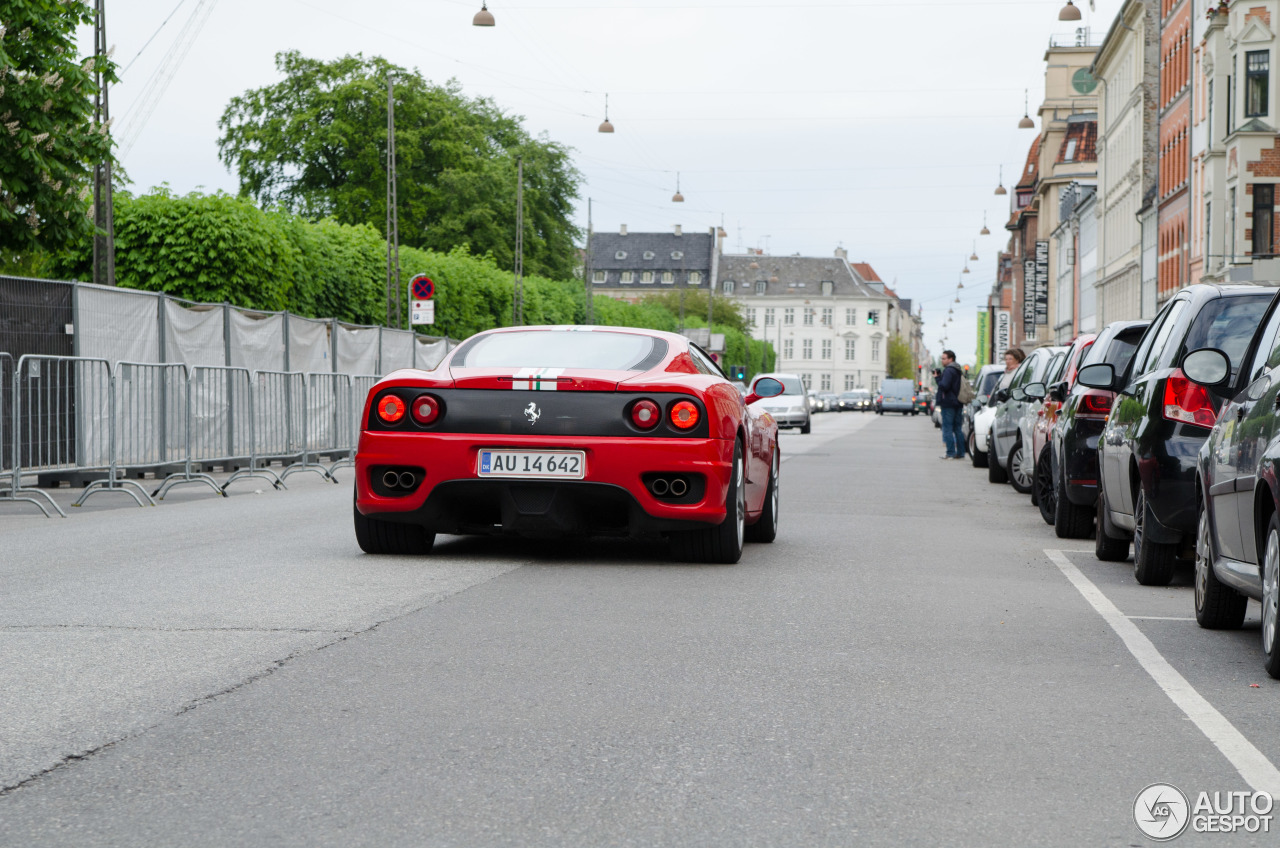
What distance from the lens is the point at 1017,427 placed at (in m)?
19.7

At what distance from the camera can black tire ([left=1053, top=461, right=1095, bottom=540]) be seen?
42.3ft

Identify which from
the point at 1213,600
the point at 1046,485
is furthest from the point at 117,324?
the point at 1213,600

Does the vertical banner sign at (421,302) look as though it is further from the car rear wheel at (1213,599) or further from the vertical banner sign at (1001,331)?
the vertical banner sign at (1001,331)

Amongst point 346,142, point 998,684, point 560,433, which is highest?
point 346,142

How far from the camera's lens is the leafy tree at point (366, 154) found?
69688mm

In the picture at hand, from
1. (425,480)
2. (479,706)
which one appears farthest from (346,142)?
(479,706)

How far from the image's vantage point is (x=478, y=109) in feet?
270

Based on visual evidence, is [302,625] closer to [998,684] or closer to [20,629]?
[20,629]

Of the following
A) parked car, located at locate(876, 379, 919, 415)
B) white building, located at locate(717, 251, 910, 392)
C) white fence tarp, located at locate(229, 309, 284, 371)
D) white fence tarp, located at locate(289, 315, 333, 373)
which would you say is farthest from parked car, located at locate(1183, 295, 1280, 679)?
white building, located at locate(717, 251, 910, 392)

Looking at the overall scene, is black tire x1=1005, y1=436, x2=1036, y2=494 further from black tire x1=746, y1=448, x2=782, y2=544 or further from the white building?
the white building

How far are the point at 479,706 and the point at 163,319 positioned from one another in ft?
56.7

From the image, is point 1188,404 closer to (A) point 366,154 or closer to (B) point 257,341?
(B) point 257,341

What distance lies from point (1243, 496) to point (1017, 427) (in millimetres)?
13023

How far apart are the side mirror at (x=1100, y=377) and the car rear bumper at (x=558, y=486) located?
2500 mm
